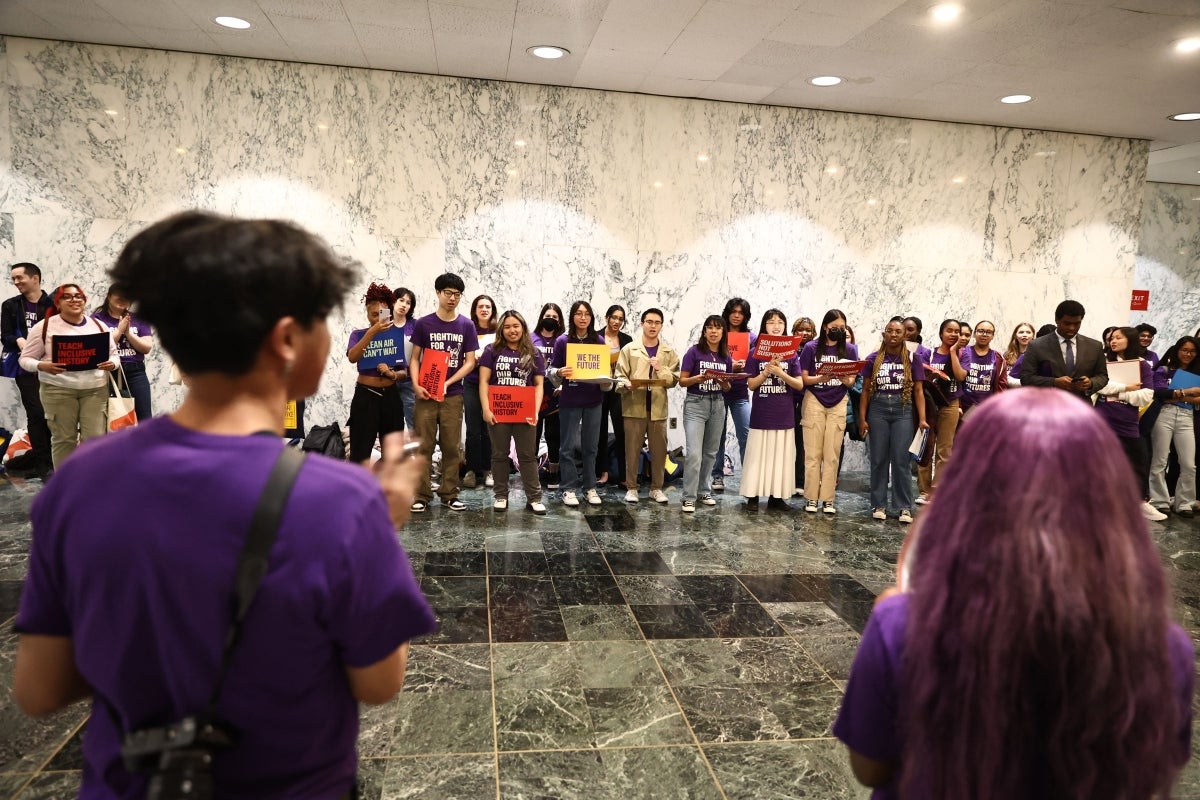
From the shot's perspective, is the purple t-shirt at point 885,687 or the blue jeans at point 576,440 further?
the blue jeans at point 576,440

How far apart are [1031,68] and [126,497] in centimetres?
833

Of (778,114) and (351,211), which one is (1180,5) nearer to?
(778,114)

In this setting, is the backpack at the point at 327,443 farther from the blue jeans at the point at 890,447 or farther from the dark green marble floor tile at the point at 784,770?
the blue jeans at the point at 890,447

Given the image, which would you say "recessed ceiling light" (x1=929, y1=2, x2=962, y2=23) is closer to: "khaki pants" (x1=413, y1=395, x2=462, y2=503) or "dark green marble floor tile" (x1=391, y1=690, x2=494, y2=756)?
"khaki pants" (x1=413, y1=395, x2=462, y2=503)

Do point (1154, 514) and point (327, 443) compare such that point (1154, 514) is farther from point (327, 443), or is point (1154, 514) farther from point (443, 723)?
point (327, 443)

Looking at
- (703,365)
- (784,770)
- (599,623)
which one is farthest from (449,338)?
(784,770)

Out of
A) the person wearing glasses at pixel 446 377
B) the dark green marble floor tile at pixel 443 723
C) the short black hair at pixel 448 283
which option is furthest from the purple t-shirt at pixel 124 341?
the dark green marble floor tile at pixel 443 723

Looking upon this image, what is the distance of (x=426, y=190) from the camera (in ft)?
26.0

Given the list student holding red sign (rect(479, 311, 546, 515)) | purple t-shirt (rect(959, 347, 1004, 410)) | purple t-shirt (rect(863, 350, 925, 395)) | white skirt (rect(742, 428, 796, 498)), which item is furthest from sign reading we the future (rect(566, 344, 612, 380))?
purple t-shirt (rect(959, 347, 1004, 410))

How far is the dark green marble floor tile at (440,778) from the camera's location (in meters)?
2.42

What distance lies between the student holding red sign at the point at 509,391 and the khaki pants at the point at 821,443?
2.48 meters

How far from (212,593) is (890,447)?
6413 mm

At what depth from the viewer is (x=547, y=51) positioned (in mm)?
6957

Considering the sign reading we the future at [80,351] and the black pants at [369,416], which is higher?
the sign reading we the future at [80,351]
